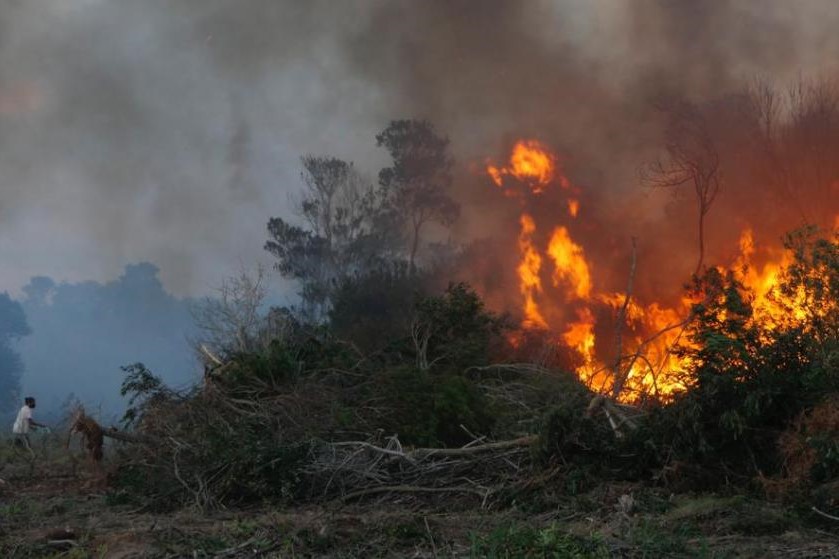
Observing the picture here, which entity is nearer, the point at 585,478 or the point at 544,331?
the point at 585,478

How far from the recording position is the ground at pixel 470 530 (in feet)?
18.6

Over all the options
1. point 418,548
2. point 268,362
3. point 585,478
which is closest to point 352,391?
point 268,362

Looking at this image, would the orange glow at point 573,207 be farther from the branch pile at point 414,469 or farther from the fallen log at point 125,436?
the fallen log at point 125,436

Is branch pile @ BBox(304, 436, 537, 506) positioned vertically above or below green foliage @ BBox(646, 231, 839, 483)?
below

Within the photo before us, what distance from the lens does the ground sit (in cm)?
567

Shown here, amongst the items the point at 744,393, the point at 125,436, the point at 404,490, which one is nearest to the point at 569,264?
the point at 125,436

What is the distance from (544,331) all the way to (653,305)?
379cm

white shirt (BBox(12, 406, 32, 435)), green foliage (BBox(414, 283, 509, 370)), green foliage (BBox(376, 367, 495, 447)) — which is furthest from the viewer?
green foliage (BBox(414, 283, 509, 370))

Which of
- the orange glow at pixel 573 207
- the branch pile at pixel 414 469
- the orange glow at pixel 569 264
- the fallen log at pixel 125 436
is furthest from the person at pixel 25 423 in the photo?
the orange glow at pixel 573 207

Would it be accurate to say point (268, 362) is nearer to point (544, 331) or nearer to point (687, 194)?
point (544, 331)

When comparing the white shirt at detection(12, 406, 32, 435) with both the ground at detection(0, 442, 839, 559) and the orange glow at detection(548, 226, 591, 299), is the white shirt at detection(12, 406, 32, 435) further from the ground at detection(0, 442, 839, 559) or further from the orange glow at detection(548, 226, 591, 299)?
the orange glow at detection(548, 226, 591, 299)

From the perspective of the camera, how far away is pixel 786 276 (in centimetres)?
1067

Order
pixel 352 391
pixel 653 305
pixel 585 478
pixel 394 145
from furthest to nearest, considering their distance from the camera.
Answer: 1. pixel 394 145
2. pixel 653 305
3. pixel 352 391
4. pixel 585 478

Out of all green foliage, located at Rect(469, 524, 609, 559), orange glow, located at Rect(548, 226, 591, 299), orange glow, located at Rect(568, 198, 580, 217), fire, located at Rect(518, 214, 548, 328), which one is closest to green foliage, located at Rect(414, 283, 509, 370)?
fire, located at Rect(518, 214, 548, 328)
